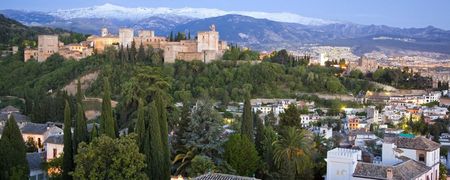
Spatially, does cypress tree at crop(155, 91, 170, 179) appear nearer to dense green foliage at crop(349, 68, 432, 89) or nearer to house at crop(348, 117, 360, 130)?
house at crop(348, 117, 360, 130)

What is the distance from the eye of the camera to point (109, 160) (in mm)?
18625

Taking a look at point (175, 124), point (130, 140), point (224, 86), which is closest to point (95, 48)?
point (224, 86)

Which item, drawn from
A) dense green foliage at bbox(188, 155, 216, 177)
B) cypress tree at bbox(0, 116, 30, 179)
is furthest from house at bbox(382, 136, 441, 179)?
cypress tree at bbox(0, 116, 30, 179)

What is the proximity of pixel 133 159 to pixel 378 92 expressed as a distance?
55.9 m

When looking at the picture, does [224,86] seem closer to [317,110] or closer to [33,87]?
[317,110]

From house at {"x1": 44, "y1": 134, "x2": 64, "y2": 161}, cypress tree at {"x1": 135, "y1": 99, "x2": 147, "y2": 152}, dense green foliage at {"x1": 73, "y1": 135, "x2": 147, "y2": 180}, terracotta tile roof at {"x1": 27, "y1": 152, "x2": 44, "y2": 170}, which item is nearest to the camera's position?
dense green foliage at {"x1": 73, "y1": 135, "x2": 147, "y2": 180}

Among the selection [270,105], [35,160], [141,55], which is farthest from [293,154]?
[141,55]

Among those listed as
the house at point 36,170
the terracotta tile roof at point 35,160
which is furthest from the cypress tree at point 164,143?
the terracotta tile roof at point 35,160

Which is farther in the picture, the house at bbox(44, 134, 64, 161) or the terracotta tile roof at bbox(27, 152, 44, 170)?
the house at bbox(44, 134, 64, 161)

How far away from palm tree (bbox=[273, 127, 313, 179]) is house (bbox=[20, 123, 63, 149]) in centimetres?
1578

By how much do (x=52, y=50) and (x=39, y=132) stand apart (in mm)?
33685

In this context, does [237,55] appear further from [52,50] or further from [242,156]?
[242,156]

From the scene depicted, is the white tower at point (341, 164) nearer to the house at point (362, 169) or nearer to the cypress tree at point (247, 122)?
the house at point (362, 169)

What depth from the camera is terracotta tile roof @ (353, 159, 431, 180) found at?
21031 millimetres
